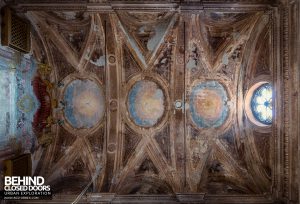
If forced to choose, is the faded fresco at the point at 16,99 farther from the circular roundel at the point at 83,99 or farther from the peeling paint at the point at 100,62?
the peeling paint at the point at 100,62

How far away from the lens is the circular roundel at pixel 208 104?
1298 cm

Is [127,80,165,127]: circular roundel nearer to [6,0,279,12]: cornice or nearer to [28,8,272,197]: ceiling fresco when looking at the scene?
[28,8,272,197]: ceiling fresco

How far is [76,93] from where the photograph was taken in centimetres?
1312

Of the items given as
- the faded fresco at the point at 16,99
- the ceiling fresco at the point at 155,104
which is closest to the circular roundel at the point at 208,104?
the ceiling fresco at the point at 155,104

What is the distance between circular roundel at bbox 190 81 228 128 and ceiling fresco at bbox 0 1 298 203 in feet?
0.13

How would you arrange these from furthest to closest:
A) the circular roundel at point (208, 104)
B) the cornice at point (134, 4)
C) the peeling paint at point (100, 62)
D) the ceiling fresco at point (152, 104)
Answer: the circular roundel at point (208, 104)
the peeling paint at point (100, 62)
the ceiling fresco at point (152, 104)
the cornice at point (134, 4)

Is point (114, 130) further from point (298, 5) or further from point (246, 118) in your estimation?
point (298, 5)

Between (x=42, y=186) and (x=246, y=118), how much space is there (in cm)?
802

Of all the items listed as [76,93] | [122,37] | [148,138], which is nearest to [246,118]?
[148,138]

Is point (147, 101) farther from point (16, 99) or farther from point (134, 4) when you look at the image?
point (16, 99)

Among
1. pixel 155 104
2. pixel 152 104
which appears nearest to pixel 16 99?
pixel 152 104

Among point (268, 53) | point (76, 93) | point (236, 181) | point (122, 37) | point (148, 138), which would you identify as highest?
point (122, 37)

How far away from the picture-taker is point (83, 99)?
13109 mm

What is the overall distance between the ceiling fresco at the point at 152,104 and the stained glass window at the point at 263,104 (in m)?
0.33
